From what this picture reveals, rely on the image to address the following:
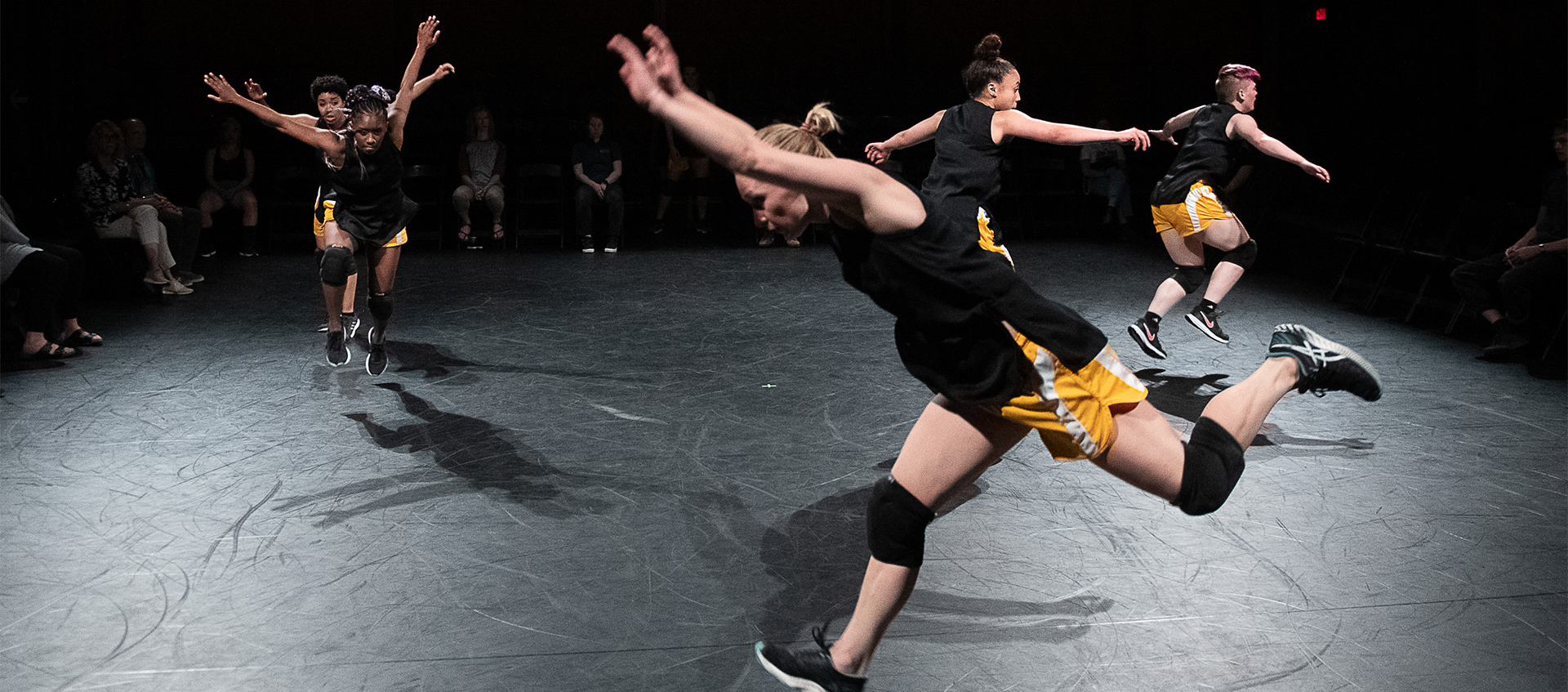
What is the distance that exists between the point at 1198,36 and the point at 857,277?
11.6 metres

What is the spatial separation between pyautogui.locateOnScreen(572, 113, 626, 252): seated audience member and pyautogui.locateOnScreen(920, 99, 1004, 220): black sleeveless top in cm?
506

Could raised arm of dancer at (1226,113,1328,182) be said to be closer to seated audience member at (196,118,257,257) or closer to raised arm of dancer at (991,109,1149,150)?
raised arm of dancer at (991,109,1149,150)

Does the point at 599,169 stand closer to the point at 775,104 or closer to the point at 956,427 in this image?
the point at 775,104

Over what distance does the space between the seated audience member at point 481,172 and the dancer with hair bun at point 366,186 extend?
4.44m

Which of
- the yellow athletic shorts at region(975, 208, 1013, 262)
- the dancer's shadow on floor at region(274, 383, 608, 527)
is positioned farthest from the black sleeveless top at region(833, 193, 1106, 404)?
the yellow athletic shorts at region(975, 208, 1013, 262)

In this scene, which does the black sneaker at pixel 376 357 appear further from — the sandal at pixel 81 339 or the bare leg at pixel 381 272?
the sandal at pixel 81 339

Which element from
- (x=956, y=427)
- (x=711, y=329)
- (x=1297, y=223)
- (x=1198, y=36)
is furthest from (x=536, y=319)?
(x=1198, y=36)

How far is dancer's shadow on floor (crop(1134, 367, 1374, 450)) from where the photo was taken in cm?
429

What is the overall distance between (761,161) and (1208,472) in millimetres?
1154

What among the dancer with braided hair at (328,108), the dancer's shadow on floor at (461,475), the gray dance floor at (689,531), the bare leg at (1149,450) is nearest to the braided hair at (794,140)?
the bare leg at (1149,450)

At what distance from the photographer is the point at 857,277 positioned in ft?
7.36

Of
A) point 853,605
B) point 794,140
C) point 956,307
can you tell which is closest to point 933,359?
point 956,307

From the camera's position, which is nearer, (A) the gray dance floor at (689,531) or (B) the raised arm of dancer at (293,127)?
(A) the gray dance floor at (689,531)

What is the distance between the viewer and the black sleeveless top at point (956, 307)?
2.17 metres
